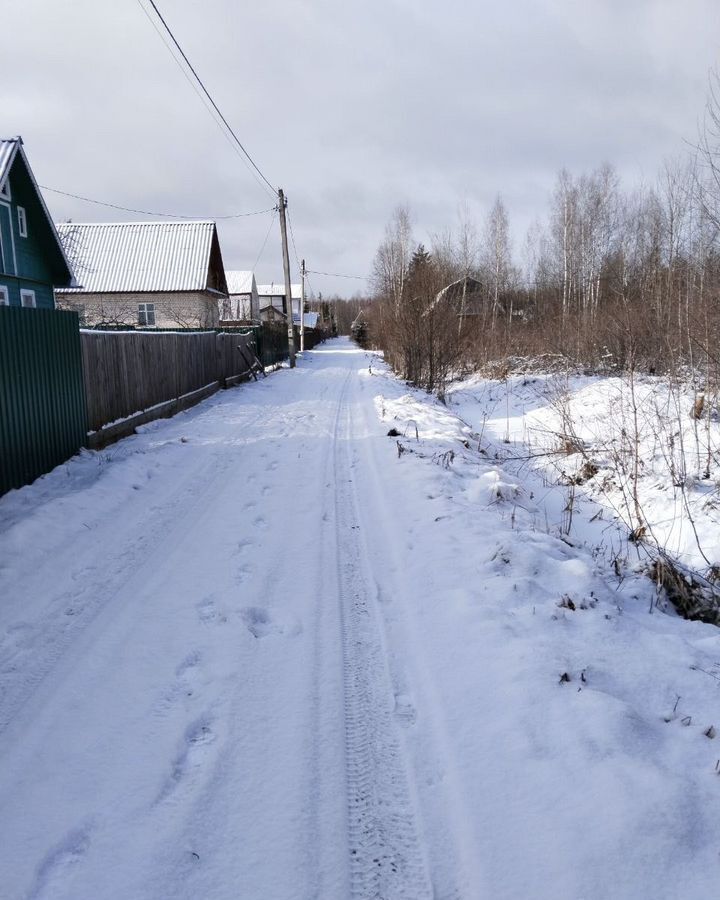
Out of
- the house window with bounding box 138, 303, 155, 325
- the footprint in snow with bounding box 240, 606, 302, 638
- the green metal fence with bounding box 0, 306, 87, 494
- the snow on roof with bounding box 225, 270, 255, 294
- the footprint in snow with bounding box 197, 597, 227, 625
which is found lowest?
the footprint in snow with bounding box 240, 606, 302, 638

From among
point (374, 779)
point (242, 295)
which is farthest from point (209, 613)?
point (242, 295)

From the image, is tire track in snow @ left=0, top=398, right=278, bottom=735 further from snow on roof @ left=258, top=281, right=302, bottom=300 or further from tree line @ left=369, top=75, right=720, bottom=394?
snow on roof @ left=258, top=281, right=302, bottom=300

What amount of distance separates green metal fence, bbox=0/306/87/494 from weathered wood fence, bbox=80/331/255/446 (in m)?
0.65

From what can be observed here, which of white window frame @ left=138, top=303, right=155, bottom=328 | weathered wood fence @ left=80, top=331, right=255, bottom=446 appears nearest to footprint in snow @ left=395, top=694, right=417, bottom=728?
weathered wood fence @ left=80, top=331, right=255, bottom=446

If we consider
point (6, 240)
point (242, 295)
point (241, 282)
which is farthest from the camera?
point (241, 282)

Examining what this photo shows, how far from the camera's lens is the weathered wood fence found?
9.41m

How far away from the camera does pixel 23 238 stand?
19609mm

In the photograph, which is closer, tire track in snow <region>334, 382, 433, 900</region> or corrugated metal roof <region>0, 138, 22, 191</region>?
tire track in snow <region>334, 382, 433, 900</region>

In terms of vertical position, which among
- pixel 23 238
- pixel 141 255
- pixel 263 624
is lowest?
pixel 263 624

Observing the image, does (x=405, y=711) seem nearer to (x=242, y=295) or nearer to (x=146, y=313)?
(x=146, y=313)

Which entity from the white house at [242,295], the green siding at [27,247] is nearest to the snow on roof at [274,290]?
the white house at [242,295]

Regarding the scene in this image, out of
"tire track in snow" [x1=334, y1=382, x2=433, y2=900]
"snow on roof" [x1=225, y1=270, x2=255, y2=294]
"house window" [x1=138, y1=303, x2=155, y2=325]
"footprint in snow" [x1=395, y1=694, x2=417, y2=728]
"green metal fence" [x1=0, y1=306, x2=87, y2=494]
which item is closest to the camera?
"tire track in snow" [x1=334, y1=382, x2=433, y2=900]

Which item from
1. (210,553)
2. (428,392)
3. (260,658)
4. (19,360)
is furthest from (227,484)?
(428,392)

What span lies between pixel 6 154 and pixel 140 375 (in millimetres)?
11519
